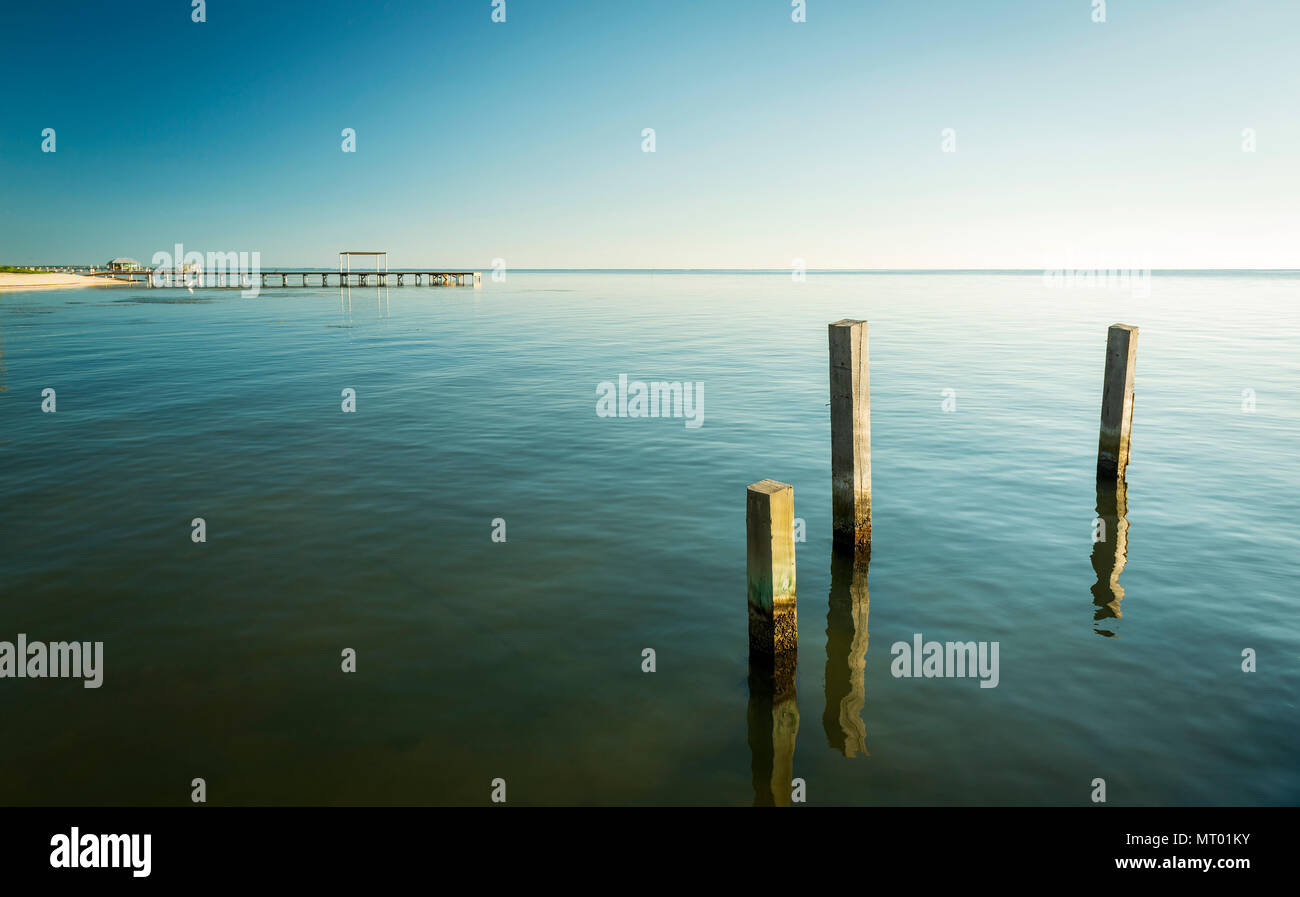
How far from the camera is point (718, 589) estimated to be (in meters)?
9.87

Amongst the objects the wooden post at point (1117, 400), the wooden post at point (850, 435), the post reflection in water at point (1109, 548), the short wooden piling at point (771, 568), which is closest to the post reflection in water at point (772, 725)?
the short wooden piling at point (771, 568)

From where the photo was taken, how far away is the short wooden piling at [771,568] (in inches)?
273

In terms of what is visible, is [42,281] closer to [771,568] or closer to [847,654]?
[847,654]

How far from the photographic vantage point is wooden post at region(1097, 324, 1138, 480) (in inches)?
494

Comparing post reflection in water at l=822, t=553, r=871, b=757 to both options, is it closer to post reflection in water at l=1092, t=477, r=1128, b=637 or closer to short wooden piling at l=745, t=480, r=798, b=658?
short wooden piling at l=745, t=480, r=798, b=658

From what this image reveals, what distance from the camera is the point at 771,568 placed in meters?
7.06

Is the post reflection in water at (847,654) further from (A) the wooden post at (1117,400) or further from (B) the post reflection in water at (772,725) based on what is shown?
(A) the wooden post at (1117,400)

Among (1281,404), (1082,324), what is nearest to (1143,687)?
(1281,404)

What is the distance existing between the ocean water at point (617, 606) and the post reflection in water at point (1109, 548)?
80 mm

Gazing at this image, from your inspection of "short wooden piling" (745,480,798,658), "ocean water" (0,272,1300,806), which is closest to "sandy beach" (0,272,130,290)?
"ocean water" (0,272,1300,806)

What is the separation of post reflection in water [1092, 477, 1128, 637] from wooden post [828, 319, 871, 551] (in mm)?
2858

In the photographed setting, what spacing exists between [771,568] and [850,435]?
3584 millimetres
